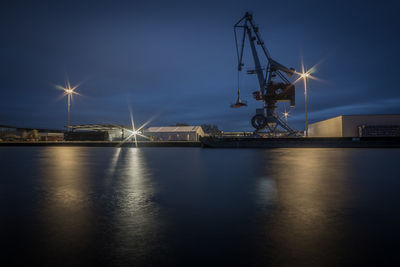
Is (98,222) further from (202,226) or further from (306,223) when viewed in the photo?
(306,223)

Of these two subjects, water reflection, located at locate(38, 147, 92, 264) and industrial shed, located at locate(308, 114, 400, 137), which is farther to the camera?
industrial shed, located at locate(308, 114, 400, 137)

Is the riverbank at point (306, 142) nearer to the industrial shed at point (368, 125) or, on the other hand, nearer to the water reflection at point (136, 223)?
the industrial shed at point (368, 125)

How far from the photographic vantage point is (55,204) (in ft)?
13.6

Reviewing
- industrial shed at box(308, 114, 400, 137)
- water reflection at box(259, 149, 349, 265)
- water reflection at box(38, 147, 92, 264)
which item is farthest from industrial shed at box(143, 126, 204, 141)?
water reflection at box(259, 149, 349, 265)

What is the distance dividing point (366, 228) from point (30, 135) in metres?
74.1

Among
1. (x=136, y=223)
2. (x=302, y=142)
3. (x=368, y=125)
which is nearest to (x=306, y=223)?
(x=136, y=223)

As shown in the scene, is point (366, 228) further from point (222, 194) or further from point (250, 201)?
point (222, 194)

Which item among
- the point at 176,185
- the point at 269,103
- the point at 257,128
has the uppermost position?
the point at 269,103

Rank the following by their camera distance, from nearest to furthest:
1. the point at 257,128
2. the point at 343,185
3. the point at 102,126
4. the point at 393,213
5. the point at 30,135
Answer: the point at 393,213
the point at 343,185
the point at 257,128
the point at 102,126
the point at 30,135

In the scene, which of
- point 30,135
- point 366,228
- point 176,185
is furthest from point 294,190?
point 30,135

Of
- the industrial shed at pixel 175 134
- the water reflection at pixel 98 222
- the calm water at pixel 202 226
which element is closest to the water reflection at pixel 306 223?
the calm water at pixel 202 226

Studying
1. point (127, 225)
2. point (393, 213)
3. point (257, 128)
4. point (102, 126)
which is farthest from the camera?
point (102, 126)

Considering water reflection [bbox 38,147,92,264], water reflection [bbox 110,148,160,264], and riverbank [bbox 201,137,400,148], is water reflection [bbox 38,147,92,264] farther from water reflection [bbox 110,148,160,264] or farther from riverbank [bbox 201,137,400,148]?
riverbank [bbox 201,137,400,148]

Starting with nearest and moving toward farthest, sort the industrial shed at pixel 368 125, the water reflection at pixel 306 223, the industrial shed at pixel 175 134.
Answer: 1. the water reflection at pixel 306 223
2. the industrial shed at pixel 368 125
3. the industrial shed at pixel 175 134
